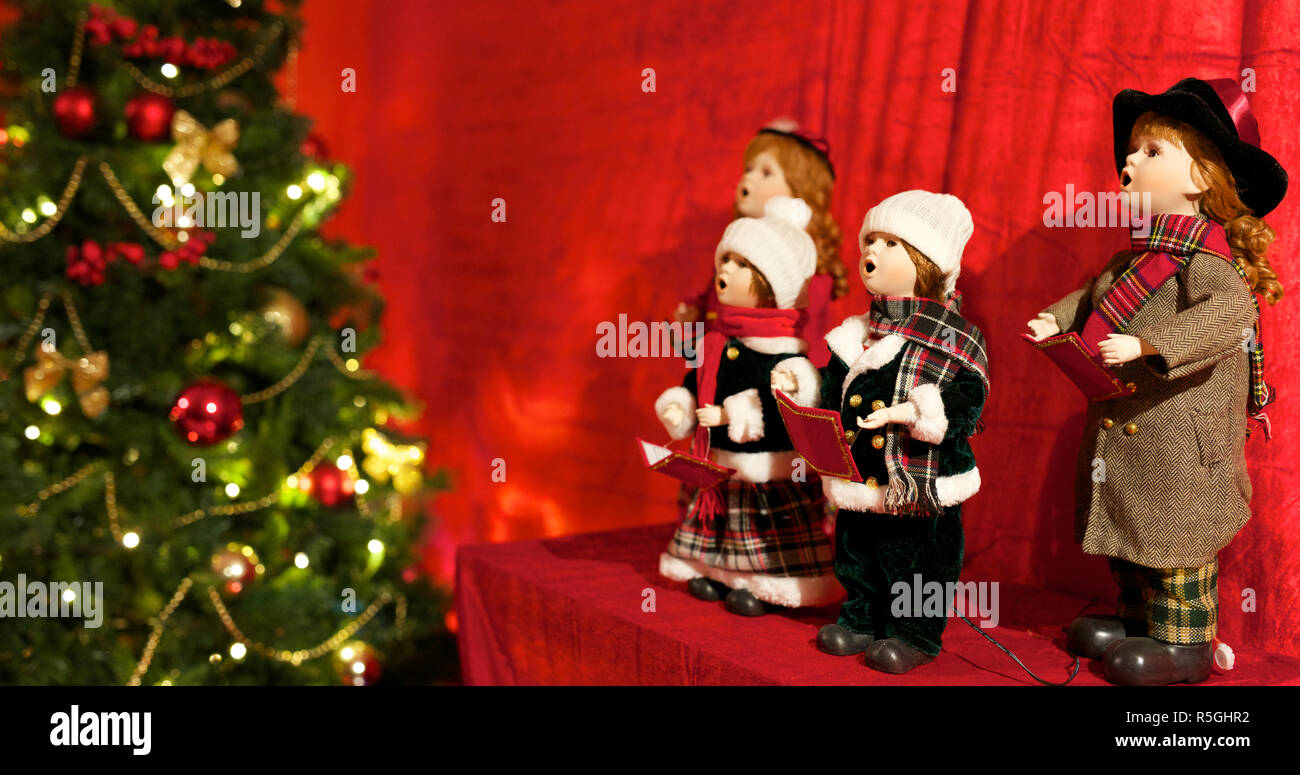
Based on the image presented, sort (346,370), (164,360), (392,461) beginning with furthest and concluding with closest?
(392,461), (346,370), (164,360)

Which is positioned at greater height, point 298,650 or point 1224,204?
point 1224,204

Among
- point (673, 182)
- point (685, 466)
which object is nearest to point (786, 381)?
point (685, 466)

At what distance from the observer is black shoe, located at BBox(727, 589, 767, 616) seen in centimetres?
210

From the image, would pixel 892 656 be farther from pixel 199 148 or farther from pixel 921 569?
pixel 199 148

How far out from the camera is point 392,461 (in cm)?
312

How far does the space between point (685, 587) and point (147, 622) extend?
1.47 meters

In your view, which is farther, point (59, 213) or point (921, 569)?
point (59, 213)

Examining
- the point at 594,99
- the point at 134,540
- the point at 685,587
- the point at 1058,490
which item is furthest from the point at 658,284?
the point at 134,540

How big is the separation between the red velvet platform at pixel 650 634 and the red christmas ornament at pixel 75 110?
1450 mm

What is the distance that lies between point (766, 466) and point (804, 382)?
0.20 metres

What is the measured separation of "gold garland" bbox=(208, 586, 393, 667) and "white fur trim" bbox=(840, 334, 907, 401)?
1.81 meters

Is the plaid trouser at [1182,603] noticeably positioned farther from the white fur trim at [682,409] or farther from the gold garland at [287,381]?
the gold garland at [287,381]

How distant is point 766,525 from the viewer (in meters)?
2.11

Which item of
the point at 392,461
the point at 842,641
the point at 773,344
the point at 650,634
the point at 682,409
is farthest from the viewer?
the point at 392,461
